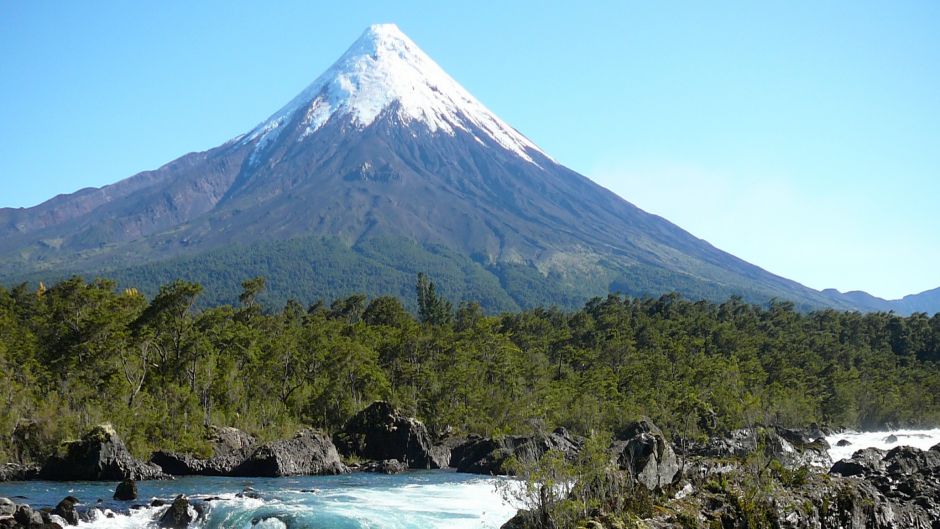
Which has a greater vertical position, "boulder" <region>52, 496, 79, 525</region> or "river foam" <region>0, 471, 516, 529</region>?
"boulder" <region>52, 496, 79, 525</region>

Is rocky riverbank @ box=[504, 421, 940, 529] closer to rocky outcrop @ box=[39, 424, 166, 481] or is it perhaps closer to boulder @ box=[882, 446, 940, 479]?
boulder @ box=[882, 446, 940, 479]

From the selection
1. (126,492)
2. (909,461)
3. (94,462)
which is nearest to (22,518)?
(126,492)

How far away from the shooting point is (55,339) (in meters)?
48.8

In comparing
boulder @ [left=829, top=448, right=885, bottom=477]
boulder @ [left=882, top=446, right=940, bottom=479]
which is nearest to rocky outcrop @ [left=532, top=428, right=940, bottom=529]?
boulder @ [left=829, top=448, right=885, bottom=477]

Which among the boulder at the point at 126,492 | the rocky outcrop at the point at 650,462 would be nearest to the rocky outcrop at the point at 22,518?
the boulder at the point at 126,492

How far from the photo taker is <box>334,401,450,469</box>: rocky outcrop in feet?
157

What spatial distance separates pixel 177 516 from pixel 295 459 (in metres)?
15.2

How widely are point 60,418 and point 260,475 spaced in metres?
9.85

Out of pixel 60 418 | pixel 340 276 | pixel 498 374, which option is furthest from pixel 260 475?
pixel 340 276

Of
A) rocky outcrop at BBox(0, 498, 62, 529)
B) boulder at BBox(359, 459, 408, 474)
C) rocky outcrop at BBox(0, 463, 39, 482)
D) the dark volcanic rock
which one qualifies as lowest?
boulder at BBox(359, 459, 408, 474)

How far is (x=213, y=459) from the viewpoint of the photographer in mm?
A: 40781

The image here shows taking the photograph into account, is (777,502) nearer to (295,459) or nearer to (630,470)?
(630,470)

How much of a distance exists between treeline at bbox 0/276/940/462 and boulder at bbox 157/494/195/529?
Answer: 48.9 feet

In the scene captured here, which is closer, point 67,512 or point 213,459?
point 67,512
